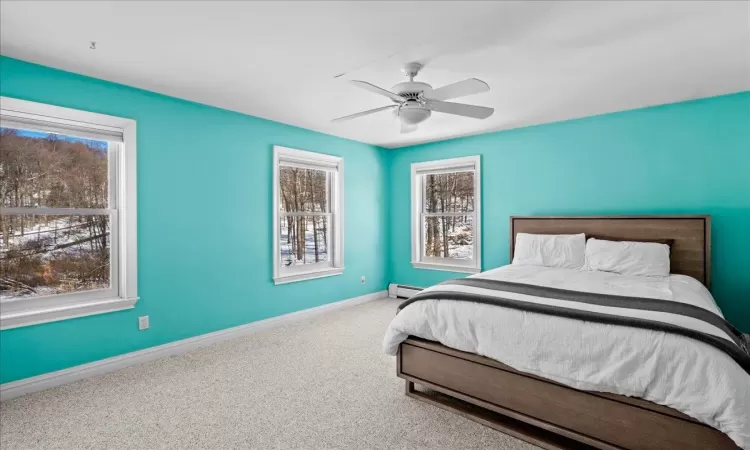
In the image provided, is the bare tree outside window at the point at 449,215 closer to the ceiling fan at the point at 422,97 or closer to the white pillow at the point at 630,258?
the white pillow at the point at 630,258

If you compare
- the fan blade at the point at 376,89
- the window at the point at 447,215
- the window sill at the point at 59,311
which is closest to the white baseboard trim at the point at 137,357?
the window sill at the point at 59,311

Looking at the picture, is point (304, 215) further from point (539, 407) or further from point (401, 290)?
point (539, 407)

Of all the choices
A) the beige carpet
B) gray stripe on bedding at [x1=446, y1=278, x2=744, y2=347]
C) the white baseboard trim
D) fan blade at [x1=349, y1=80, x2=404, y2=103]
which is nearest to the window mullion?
the white baseboard trim

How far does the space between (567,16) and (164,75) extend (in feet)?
9.33

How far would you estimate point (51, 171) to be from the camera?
9.28ft

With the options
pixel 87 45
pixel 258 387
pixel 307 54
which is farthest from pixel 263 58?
pixel 258 387

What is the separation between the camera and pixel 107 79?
2.96 m

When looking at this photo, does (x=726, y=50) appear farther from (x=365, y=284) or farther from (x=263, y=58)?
(x=365, y=284)

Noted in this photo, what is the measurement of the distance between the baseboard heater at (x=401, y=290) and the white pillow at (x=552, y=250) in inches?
70.9

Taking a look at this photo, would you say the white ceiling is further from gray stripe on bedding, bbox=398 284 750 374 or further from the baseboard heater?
the baseboard heater

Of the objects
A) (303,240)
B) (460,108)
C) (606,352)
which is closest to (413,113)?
(460,108)

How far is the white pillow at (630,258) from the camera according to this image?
328cm

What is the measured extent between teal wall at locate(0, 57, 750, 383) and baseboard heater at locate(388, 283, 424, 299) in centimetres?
118

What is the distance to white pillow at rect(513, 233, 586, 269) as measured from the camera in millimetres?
3750
